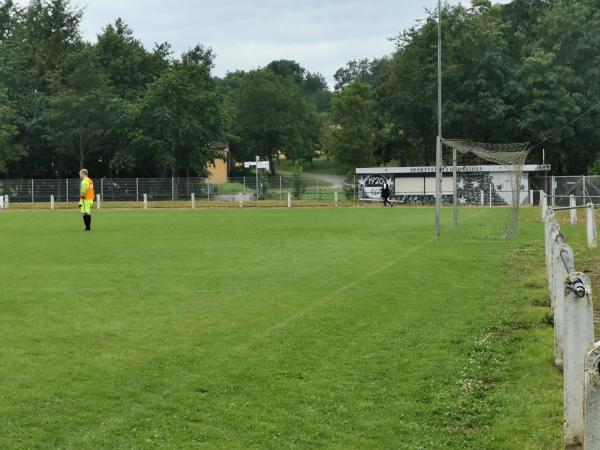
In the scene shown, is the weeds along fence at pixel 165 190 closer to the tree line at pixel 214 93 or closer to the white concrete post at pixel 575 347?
the tree line at pixel 214 93

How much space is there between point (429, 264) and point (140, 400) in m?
9.99

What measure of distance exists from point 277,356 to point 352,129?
282 feet

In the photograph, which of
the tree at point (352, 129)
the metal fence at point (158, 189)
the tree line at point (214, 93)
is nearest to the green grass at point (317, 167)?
the tree at point (352, 129)

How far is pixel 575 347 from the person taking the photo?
494 cm

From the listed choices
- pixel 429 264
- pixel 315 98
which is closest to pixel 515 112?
pixel 429 264

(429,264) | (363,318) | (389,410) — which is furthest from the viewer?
(429,264)

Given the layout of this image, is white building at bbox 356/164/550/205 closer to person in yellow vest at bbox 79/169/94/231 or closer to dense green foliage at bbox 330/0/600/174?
dense green foliage at bbox 330/0/600/174

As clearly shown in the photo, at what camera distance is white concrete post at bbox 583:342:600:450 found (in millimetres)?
3423

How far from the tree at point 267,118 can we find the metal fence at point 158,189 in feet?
128

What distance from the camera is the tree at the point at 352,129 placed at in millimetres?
90938

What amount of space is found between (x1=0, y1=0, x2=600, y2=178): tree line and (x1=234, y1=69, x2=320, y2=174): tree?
88.6ft

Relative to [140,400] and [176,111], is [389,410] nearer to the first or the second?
[140,400]

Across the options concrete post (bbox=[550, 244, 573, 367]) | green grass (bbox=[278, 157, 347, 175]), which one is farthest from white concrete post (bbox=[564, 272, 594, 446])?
green grass (bbox=[278, 157, 347, 175])

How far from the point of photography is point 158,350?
7621 mm
